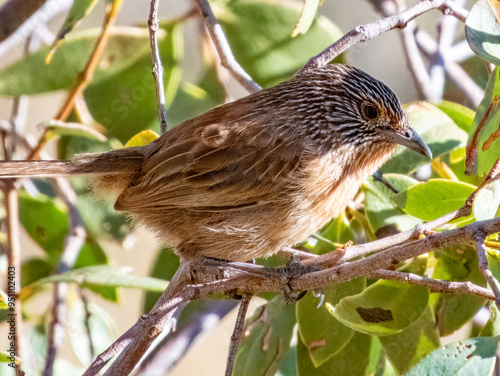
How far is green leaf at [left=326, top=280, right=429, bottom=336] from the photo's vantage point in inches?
96.5

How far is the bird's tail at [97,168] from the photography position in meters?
3.18

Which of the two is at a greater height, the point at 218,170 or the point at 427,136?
the point at 218,170

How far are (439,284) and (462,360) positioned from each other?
0.30 metres

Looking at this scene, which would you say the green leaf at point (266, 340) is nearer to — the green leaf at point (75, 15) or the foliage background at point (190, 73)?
the green leaf at point (75, 15)

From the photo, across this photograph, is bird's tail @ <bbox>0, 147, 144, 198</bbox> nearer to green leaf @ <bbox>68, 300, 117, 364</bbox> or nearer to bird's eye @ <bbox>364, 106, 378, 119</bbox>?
green leaf @ <bbox>68, 300, 117, 364</bbox>

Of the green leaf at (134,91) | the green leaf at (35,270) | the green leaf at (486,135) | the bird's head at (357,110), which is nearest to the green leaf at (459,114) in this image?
the bird's head at (357,110)

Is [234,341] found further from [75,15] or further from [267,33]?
[267,33]

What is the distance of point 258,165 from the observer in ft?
10.7

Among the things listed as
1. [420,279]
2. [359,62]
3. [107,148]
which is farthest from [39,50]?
[359,62]

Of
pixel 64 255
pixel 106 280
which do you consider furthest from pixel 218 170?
pixel 64 255

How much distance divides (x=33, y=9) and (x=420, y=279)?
2927mm

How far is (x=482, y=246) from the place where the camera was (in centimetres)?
199

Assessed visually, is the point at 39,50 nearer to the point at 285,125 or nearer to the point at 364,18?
the point at 285,125

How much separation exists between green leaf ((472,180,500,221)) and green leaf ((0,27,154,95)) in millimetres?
2345
